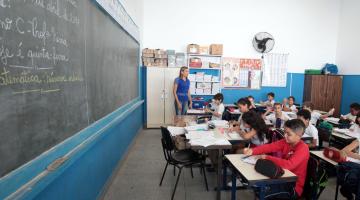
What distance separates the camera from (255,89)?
7.07 metres

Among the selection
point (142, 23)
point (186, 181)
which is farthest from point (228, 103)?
point (186, 181)

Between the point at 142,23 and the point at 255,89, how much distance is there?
3880mm

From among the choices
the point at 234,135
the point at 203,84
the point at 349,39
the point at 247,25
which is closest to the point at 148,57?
the point at 203,84

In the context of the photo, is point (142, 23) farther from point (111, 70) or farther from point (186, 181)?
point (186, 181)

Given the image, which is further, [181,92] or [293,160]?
[181,92]

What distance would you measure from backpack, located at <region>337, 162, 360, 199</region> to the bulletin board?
4940mm

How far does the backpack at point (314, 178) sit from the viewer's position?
1.95 meters

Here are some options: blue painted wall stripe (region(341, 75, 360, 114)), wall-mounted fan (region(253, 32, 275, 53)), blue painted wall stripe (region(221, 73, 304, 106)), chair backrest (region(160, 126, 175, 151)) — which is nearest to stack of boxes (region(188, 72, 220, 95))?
blue painted wall stripe (region(221, 73, 304, 106))

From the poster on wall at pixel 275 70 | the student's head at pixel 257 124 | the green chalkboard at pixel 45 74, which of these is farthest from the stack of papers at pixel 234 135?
the poster on wall at pixel 275 70

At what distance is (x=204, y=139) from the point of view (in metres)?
2.64

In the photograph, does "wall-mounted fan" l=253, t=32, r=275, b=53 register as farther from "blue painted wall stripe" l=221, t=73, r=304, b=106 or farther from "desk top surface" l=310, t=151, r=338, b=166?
"desk top surface" l=310, t=151, r=338, b=166

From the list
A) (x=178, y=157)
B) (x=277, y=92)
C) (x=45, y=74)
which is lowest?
(x=178, y=157)

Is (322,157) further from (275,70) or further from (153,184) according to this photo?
(275,70)

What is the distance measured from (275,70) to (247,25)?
1.63 metres
